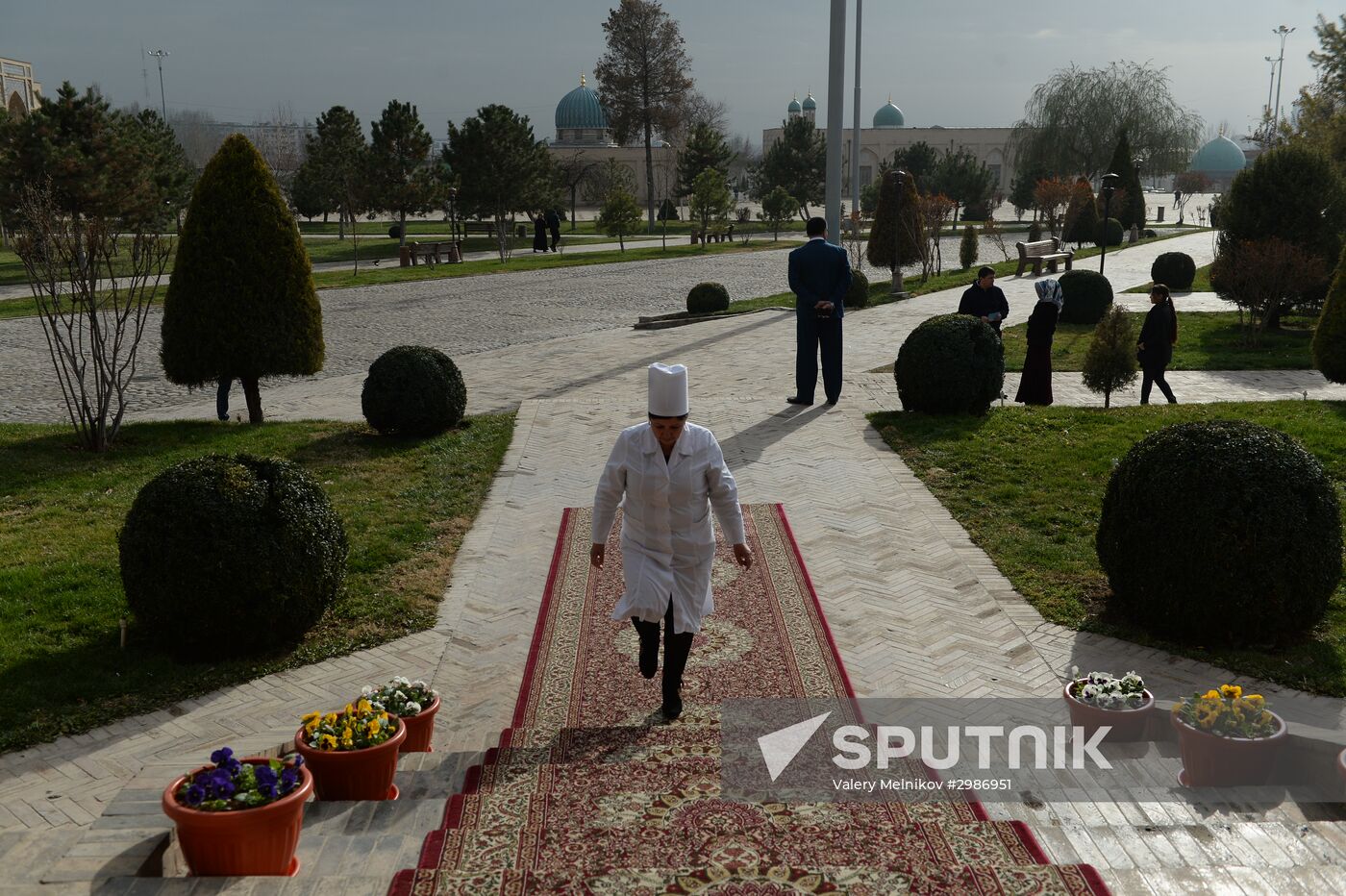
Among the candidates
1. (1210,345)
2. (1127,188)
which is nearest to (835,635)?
(1210,345)

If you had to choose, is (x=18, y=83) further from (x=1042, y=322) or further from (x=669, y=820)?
(x=669, y=820)

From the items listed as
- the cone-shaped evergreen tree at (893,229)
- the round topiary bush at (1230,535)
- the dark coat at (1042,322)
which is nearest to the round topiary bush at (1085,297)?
the cone-shaped evergreen tree at (893,229)

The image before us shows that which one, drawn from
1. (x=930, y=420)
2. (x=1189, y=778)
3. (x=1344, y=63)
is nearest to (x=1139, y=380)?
(x=930, y=420)

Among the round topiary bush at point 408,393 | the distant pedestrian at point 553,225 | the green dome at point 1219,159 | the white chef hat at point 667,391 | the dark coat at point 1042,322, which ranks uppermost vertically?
the green dome at point 1219,159

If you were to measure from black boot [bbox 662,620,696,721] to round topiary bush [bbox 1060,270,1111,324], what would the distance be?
1638 cm

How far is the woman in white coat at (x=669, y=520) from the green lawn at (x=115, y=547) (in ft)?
5.29

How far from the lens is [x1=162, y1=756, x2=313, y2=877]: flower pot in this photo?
366 centimetres

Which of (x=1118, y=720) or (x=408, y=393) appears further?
(x=408, y=393)

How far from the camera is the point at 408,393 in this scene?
10.7 metres

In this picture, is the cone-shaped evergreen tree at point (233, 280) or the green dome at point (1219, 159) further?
the green dome at point (1219, 159)

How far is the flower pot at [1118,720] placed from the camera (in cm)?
485

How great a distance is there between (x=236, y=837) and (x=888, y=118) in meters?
90.2

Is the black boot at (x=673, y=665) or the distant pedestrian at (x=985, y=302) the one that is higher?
the distant pedestrian at (x=985, y=302)

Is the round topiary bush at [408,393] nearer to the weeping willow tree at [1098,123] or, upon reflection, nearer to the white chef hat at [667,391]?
the white chef hat at [667,391]
